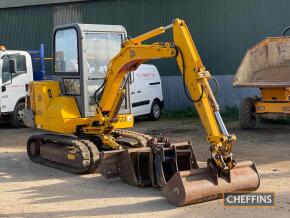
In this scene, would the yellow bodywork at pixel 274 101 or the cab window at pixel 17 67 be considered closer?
the yellow bodywork at pixel 274 101

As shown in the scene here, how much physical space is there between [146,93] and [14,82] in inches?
159

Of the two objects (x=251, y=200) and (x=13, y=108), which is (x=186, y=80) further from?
(x=13, y=108)

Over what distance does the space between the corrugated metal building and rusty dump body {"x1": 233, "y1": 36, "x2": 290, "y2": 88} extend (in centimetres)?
306

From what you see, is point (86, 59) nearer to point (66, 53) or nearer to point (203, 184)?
point (66, 53)

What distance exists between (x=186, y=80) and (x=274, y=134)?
22.0 feet

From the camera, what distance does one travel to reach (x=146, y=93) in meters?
17.0

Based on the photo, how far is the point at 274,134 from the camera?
13883 millimetres

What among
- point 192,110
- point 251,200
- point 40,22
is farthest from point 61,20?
point 251,200

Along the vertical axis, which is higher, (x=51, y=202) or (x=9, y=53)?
(x=9, y=53)

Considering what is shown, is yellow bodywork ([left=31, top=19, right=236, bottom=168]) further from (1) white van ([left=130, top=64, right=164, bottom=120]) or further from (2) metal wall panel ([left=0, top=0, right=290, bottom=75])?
(2) metal wall panel ([left=0, top=0, right=290, bottom=75])

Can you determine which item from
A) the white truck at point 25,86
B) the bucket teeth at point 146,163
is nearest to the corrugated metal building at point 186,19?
the white truck at point 25,86

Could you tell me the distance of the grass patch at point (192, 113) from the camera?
Answer: 18.0 meters

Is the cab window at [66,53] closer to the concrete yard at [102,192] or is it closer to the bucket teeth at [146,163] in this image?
Answer: the concrete yard at [102,192]

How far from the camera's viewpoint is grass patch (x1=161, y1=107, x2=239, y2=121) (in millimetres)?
17997
